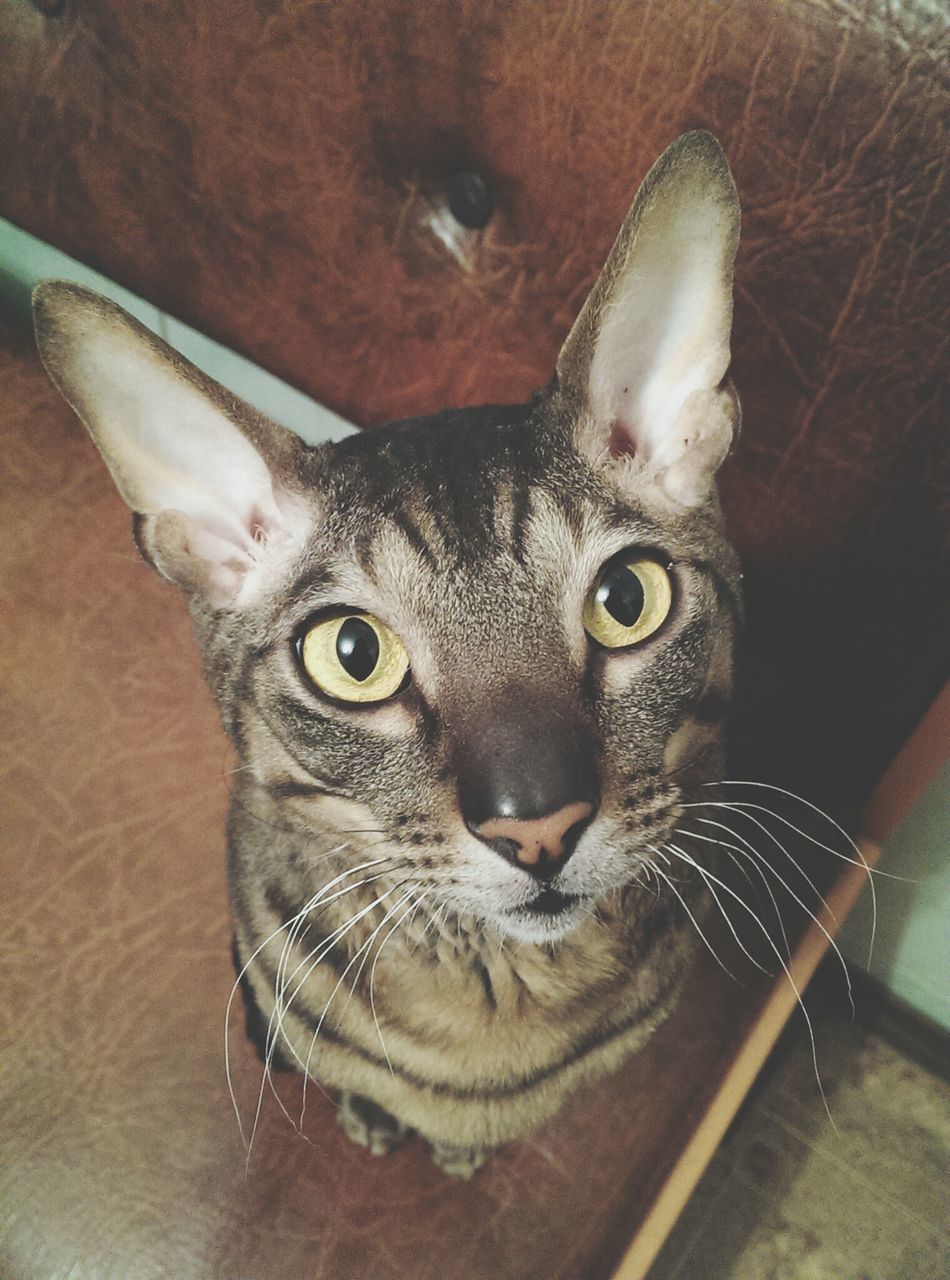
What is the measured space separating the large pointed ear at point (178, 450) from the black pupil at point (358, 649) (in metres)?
0.08

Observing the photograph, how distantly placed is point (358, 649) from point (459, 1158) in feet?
1.50

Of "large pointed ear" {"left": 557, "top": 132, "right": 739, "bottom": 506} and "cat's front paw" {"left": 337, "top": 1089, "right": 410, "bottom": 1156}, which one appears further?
"cat's front paw" {"left": 337, "top": 1089, "right": 410, "bottom": 1156}

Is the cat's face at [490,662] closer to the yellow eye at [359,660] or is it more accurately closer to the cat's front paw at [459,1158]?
the yellow eye at [359,660]

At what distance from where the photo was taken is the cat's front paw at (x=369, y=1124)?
686 mm

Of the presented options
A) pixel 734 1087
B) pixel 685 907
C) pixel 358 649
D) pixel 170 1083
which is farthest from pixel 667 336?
pixel 170 1083

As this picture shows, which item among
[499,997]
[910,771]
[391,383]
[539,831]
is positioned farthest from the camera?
[391,383]

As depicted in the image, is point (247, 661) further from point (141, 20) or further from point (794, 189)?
point (141, 20)

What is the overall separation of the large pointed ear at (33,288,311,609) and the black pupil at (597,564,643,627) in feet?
0.65

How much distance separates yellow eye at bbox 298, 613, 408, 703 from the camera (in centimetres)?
50

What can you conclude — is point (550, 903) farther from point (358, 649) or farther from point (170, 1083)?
point (170, 1083)

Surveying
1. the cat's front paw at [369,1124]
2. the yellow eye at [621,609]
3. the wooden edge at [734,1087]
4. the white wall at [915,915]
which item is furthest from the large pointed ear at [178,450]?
the white wall at [915,915]

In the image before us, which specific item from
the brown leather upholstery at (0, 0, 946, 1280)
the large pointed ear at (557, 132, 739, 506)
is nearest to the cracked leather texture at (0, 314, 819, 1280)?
the brown leather upholstery at (0, 0, 946, 1280)

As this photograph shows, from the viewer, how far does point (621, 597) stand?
50 cm

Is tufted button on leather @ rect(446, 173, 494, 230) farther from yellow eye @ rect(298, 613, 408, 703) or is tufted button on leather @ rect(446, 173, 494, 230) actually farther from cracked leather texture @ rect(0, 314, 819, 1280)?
cracked leather texture @ rect(0, 314, 819, 1280)
